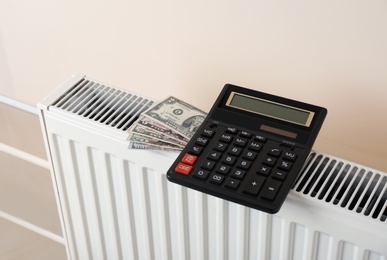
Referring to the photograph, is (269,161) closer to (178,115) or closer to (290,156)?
(290,156)

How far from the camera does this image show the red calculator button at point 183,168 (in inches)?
31.7

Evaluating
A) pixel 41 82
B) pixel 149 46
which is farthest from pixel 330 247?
pixel 41 82

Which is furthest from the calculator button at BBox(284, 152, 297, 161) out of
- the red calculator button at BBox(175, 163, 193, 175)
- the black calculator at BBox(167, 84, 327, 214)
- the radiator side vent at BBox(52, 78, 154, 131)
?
the radiator side vent at BBox(52, 78, 154, 131)

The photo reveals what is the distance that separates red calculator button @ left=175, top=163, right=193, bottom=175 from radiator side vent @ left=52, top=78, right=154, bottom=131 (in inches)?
5.3

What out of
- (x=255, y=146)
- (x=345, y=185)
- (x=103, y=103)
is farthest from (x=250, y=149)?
(x=103, y=103)

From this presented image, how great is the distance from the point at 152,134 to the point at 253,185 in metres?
0.15

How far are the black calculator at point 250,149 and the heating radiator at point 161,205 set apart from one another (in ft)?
0.11

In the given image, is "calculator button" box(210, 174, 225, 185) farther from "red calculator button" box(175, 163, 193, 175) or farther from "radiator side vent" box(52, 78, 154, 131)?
"radiator side vent" box(52, 78, 154, 131)

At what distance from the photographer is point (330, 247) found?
0.82 metres

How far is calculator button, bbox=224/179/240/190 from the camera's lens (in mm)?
786

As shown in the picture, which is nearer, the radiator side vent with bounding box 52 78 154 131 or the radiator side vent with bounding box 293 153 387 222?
the radiator side vent with bounding box 293 153 387 222

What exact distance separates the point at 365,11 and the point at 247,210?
0.25 m

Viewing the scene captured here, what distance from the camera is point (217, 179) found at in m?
0.79

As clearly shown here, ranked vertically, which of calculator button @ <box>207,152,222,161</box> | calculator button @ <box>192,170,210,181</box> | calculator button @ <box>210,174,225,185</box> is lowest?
calculator button @ <box>210,174,225,185</box>
